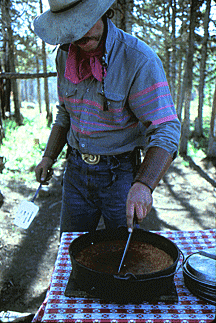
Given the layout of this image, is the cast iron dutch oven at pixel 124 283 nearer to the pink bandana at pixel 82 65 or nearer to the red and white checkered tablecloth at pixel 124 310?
the red and white checkered tablecloth at pixel 124 310

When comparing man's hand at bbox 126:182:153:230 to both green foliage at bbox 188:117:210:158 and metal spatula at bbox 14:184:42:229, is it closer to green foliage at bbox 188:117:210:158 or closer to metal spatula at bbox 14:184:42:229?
metal spatula at bbox 14:184:42:229

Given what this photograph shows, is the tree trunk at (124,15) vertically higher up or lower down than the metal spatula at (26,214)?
higher up

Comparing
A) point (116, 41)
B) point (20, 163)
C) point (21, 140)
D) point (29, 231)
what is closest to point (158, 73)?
point (116, 41)

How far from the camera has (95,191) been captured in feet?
6.86

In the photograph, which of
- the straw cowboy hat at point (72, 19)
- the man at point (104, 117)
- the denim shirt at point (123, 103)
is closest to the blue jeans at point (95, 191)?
the man at point (104, 117)

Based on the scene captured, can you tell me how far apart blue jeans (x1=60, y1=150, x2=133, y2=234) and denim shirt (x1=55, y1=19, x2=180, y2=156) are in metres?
0.11

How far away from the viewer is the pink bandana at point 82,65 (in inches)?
72.2

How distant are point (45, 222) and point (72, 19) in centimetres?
369

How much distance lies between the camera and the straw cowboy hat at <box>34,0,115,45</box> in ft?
4.95

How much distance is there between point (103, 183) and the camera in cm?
205

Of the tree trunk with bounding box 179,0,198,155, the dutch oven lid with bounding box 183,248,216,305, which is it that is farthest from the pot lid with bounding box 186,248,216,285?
the tree trunk with bounding box 179,0,198,155

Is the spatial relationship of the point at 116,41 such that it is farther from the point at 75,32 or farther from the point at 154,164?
the point at 154,164

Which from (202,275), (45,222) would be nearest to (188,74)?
(45,222)

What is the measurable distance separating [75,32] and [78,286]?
1.15m
